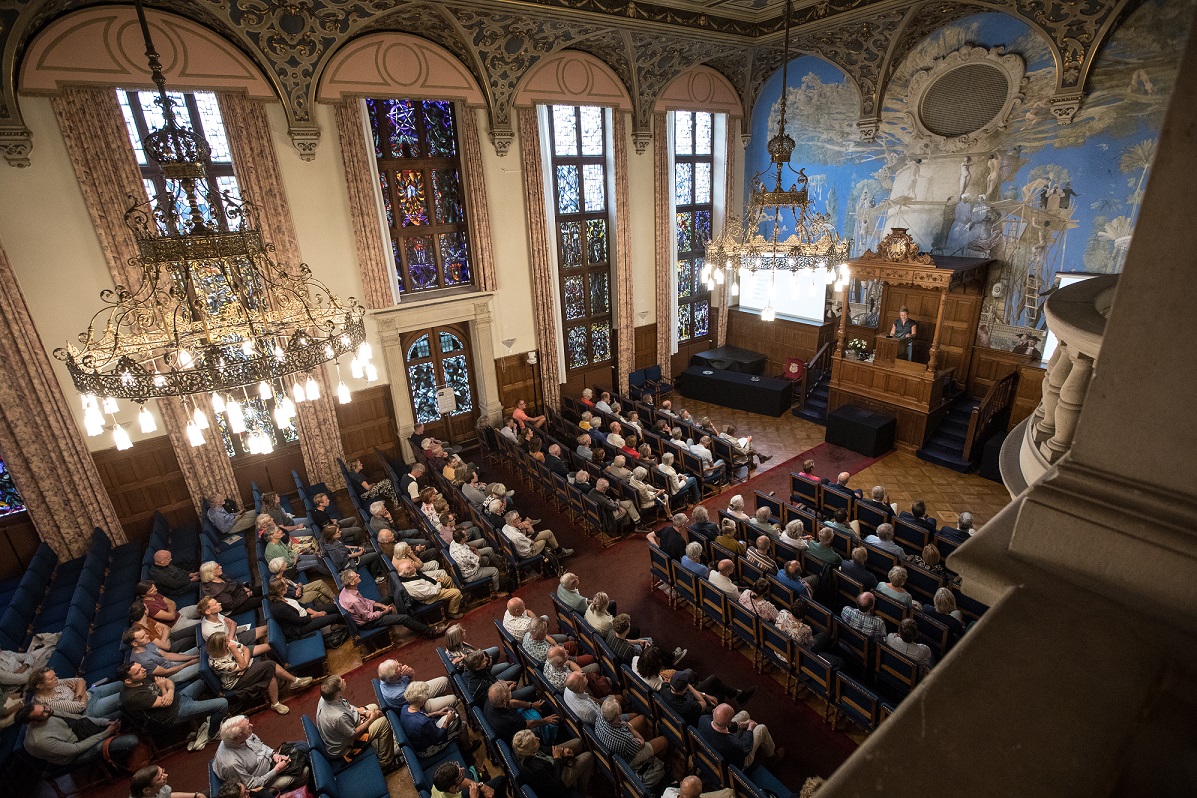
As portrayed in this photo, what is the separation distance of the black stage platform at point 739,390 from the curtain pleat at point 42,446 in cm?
1085

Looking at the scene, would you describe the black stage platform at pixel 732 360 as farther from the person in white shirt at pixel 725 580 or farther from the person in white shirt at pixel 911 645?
the person in white shirt at pixel 911 645

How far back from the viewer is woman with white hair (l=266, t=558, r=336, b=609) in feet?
21.0

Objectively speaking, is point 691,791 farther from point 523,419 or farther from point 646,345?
point 646,345

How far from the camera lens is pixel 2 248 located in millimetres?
7117

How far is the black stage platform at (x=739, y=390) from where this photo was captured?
12477 millimetres

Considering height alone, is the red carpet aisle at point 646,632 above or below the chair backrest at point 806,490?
below

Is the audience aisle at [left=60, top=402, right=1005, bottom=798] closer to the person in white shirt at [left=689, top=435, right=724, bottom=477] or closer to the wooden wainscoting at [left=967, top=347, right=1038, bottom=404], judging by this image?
the person in white shirt at [left=689, top=435, right=724, bottom=477]

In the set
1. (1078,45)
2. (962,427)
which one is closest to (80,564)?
(962,427)

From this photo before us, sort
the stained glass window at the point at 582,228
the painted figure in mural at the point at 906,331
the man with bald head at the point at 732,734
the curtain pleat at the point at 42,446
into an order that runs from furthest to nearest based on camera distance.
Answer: the stained glass window at the point at 582,228 < the painted figure in mural at the point at 906,331 < the curtain pleat at the point at 42,446 < the man with bald head at the point at 732,734

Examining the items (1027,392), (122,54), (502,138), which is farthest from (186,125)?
(1027,392)

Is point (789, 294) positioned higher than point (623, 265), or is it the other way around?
point (623, 265)

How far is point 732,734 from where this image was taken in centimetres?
440

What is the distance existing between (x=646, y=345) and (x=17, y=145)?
10.8m

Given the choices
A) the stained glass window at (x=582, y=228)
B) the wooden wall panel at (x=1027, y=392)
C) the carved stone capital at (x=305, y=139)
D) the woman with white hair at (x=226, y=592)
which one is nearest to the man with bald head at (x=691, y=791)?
the woman with white hair at (x=226, y=592)
